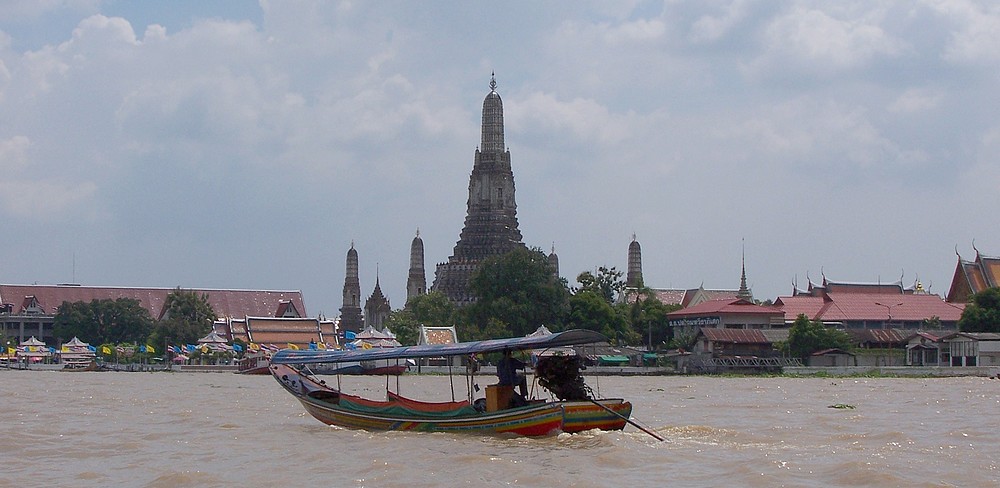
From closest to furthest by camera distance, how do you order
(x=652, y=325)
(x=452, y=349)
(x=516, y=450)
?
(x=516, y=450) → (x=452, y=349) → (x=652, y=325)

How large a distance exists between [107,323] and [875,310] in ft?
156

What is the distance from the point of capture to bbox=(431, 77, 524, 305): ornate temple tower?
82.3 metres

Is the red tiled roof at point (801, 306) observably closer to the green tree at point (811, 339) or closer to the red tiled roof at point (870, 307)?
the red tiled roof at point (870, 307)

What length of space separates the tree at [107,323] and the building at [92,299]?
5.20 meters

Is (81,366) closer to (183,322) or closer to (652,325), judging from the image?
(183,322)

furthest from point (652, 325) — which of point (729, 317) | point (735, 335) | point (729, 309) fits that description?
point (735, 335)

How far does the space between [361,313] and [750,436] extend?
84.1 m

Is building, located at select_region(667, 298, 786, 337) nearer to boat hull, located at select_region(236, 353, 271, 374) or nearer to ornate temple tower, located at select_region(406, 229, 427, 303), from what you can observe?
boat hull, located at select_region(236, 353, 271, 374)

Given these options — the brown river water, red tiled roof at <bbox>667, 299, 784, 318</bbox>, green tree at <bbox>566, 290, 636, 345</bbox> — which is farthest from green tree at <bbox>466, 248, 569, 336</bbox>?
the brown river water

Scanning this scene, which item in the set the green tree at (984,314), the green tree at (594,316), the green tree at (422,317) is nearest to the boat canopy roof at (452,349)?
the green tree at (594,316)

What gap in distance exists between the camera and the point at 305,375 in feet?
80.0

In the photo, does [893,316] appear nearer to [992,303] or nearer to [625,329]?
[992,303]

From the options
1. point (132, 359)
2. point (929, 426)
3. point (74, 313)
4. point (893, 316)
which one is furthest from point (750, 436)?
point (74, 313)

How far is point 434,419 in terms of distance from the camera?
20016 millimetres
